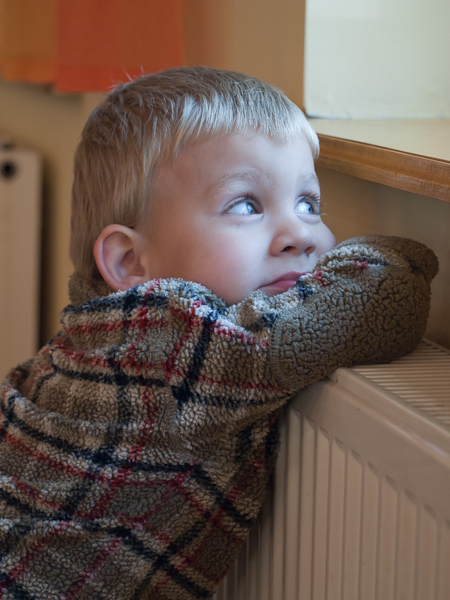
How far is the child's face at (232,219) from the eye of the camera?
2.38 feet

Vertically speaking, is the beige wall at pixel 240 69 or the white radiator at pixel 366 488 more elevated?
the beige wall at pixel 240 69

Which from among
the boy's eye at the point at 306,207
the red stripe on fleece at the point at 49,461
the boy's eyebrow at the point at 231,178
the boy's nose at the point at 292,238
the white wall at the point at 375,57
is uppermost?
the white wall at the point at 375,57

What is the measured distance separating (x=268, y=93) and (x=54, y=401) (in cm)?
45

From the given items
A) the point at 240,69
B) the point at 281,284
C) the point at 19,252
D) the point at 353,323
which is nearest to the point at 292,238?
the point at 281,284

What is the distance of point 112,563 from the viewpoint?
683mm

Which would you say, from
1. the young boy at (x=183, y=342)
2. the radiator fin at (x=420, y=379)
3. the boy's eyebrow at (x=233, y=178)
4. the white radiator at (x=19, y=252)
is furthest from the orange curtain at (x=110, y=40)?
the radiator fin at (x=420, y=379)

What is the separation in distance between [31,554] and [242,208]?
43cm

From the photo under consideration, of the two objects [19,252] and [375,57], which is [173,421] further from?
[19,252]

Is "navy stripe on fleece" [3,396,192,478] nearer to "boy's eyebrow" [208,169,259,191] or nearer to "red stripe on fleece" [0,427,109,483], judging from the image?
"red stripe on fleece" [0,427,109,483]

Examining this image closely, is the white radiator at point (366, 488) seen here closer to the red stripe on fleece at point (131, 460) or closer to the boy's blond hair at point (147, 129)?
the red stripe on fleece at point (131, 460)

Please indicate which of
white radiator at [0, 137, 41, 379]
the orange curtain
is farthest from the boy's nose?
white radiator at [0, 137, 41, 379]

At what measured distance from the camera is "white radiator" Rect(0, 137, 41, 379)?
1847 mm

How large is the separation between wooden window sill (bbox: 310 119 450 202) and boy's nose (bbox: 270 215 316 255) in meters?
0.11

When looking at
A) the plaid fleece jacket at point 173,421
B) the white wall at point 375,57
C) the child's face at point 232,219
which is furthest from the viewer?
the white wall at point 375,57
